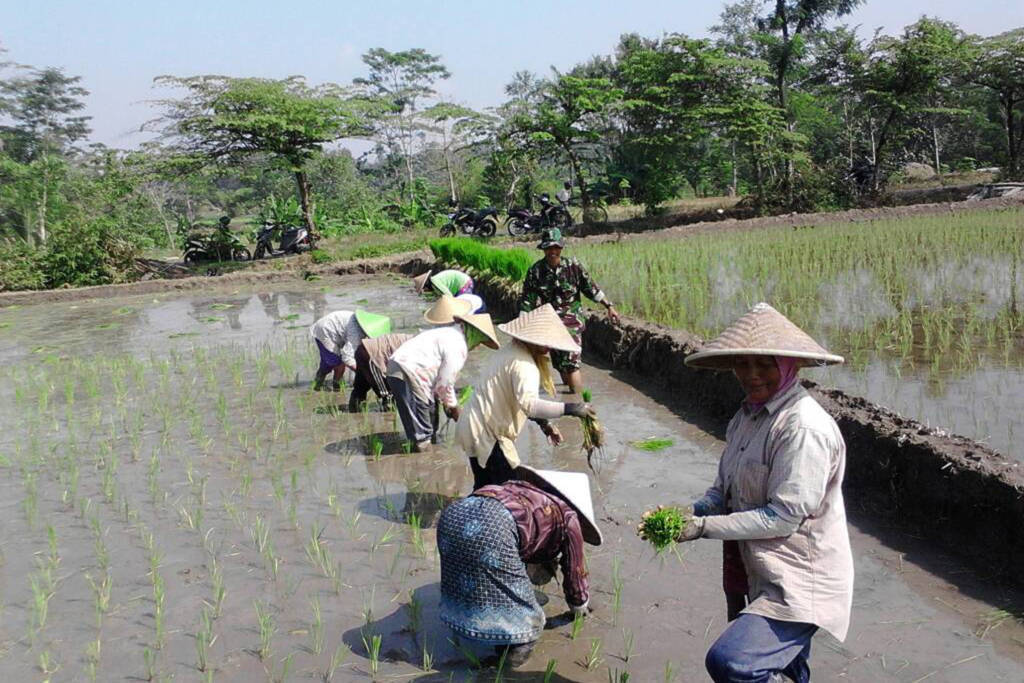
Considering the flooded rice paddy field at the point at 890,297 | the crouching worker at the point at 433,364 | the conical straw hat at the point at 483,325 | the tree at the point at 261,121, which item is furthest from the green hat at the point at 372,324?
the tree at the point at 261,121

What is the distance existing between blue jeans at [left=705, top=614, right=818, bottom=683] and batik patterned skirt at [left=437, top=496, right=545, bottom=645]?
0.84 meters

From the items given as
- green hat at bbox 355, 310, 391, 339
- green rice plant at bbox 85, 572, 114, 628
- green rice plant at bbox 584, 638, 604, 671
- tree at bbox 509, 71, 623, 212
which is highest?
tree at bbox 509, 71, 623, 212

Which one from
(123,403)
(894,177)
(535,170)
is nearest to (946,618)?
(123,403)

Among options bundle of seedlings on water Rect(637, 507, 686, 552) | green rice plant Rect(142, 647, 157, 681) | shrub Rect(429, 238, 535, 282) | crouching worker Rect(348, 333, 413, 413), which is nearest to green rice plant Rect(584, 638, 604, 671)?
bundle of seedlings on water Rect(637, 507, 686, 552)

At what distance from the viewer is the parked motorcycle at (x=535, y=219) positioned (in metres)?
18.6

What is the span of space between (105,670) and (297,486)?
1878 millimetres

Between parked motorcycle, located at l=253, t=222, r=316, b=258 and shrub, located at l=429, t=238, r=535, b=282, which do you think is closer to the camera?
shrub, located at l=429, t=238, r=535, b=282

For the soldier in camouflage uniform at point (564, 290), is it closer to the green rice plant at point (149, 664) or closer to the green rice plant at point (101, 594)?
the green rice plant at point (101, 594)

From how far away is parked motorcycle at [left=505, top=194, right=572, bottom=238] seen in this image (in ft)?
60.9

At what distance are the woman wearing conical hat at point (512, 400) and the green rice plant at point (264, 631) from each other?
1060 mm


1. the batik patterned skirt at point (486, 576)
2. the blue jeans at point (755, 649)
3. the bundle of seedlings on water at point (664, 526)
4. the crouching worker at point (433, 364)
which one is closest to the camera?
the blue jeans at point (755, 649)

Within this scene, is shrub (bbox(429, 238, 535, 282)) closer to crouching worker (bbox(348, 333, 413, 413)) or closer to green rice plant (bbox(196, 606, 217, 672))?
crouching worker (bbox(348, 333, 413, 413))

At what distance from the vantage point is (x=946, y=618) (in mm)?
2980

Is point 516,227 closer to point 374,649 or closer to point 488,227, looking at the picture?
point 488,227
